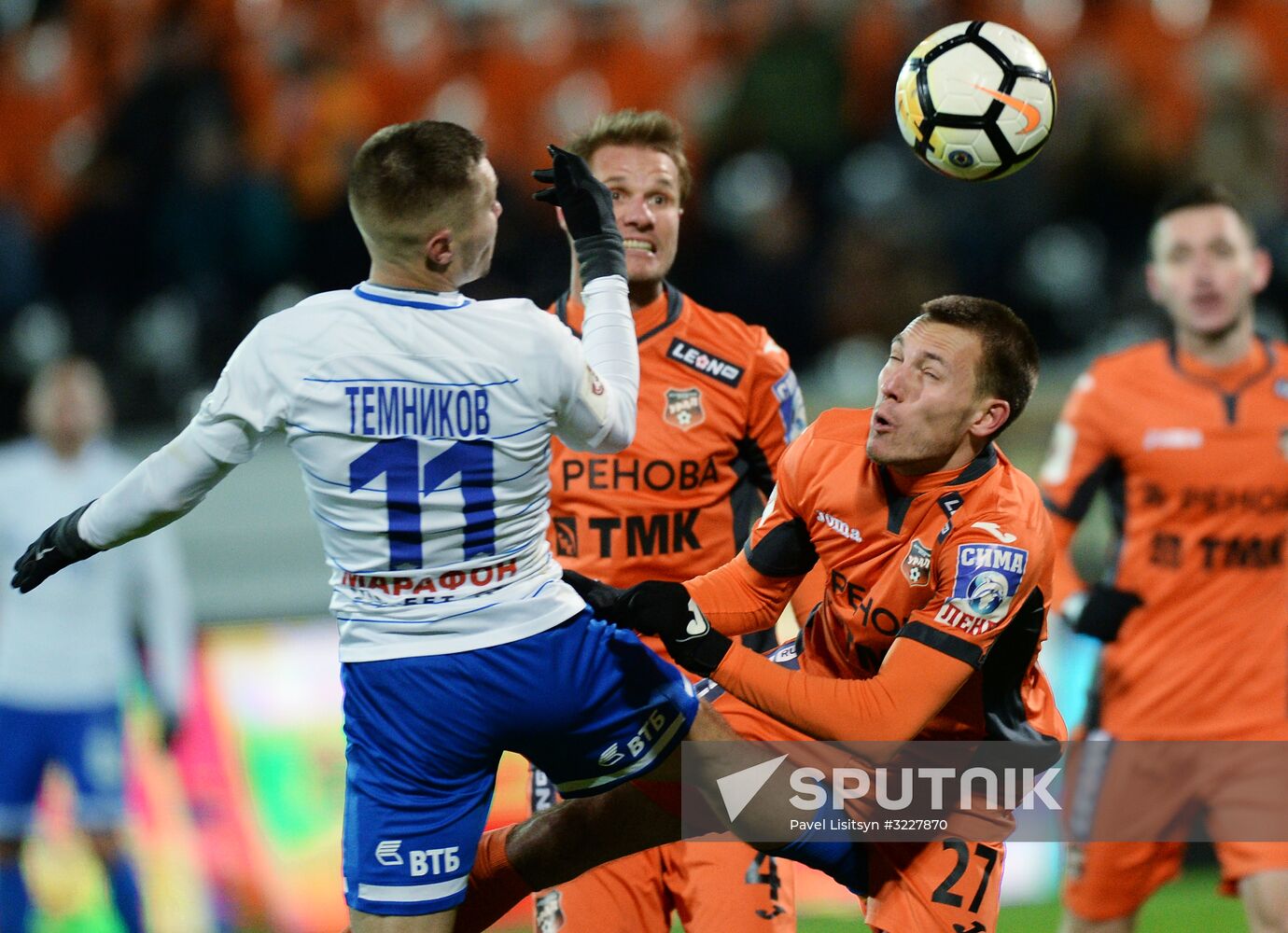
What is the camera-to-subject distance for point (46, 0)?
11.5 meters

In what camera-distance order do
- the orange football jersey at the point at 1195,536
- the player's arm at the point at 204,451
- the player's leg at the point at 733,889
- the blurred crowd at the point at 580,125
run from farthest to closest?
the blurred crowd at the point at 580,125, the orange football jersey at the point at 1195,536, the player's leg at the point at 733,889, the player's arm at the point at 204,451

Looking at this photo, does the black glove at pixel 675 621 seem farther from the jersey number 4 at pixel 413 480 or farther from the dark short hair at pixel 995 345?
the dark short hair at pixel 995 345

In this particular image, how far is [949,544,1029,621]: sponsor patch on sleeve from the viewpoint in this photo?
3943 millimetres

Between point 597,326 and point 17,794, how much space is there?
5.00 meters

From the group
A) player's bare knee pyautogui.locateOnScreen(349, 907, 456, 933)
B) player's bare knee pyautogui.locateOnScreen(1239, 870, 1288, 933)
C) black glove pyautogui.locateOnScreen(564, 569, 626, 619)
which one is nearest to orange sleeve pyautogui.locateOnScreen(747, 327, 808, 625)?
black glove pyautogui.locateOnScreen(564, 569, 626, 619)

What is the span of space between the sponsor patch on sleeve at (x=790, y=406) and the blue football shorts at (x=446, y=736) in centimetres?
140

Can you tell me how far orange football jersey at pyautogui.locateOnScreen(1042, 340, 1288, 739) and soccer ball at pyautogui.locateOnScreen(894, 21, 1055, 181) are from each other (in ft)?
5.30

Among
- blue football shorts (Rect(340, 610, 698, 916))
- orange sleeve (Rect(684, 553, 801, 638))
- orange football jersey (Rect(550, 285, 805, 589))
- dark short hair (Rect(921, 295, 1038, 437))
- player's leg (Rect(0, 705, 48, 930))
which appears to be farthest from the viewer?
player's leg (Rect(0, 705, 48, 930))

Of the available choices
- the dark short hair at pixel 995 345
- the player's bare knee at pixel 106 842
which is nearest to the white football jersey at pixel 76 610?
the player's bare knee at pixel 106 842

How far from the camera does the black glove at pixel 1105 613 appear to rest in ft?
18.8

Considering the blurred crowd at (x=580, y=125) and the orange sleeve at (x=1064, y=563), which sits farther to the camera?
the blurred crowd at (x=580, y=125)

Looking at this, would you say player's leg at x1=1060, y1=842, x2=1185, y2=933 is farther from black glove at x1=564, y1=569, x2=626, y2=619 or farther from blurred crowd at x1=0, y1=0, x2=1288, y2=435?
blurred crowd at x1=0, y1=0, x2=1288, y2=435

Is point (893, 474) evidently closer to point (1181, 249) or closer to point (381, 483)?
point (381, 483)

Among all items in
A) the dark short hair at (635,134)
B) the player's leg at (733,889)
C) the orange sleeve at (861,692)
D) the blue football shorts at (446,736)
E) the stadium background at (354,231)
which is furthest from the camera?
the stadium background at (354,231)
